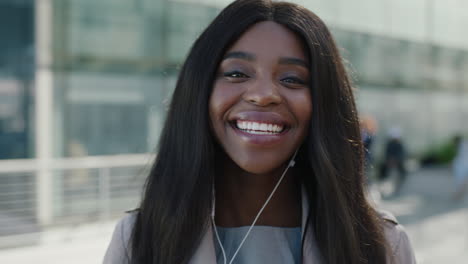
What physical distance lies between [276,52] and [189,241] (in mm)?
622

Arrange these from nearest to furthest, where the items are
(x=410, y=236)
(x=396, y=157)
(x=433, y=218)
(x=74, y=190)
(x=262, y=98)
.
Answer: (x=262, y=98)
(x=410, y=236)
(x=74, y=190)
(x=433, y=218)
(x=396, y=157)

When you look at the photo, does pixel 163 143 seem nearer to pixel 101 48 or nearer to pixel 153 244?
pixel 153 244

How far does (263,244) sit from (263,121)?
39 centimetres

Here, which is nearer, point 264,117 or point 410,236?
point 264,117

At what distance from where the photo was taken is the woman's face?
134 cm

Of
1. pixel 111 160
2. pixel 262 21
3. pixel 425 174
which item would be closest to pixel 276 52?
pixel 262 21

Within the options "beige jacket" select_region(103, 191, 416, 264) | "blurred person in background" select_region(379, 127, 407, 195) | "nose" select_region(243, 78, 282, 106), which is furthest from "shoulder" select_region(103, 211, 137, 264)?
"blurred person in background" select_region(379, 127, 407, 195)

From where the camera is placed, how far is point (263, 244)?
142cm

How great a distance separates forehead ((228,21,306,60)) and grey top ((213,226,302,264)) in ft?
1.78

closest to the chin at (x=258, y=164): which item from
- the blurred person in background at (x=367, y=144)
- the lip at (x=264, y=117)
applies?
the lip at (x=264, y=117)

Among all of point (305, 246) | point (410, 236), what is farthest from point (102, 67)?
point (305, 246)

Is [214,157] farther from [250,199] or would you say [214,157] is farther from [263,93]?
[263,93]

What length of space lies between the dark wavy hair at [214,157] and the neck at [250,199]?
0.22 feet

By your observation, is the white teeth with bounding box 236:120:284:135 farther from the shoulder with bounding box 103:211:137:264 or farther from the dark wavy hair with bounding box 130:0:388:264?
the shoulder with bounding box 103:211:137:264
